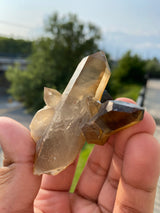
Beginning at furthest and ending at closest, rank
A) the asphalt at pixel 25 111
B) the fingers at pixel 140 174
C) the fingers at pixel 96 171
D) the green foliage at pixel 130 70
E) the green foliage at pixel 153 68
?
the green foliage at pixel 153 68 → the green foliage at pixel 130 70 → the asphalt at pixel 25 111 → the fingers at pixel 96 171 → the fingers at pixel 140 174

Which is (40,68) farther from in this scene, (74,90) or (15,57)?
(74,90)

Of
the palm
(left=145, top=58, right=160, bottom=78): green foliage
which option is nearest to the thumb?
the palm

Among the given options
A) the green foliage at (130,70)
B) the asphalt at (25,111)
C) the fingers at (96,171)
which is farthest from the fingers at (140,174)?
the green foliage at (130,70)

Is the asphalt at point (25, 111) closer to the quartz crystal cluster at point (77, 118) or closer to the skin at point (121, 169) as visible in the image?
the skin at point (121, 169)

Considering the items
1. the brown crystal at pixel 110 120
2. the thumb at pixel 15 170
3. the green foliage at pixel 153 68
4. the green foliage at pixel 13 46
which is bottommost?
the green foliage at pixel 153 68

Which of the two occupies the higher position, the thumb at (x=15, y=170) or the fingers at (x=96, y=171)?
the thumb at (x=15, y=170)

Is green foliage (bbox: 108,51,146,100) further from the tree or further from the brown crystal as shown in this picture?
the brown crystal
